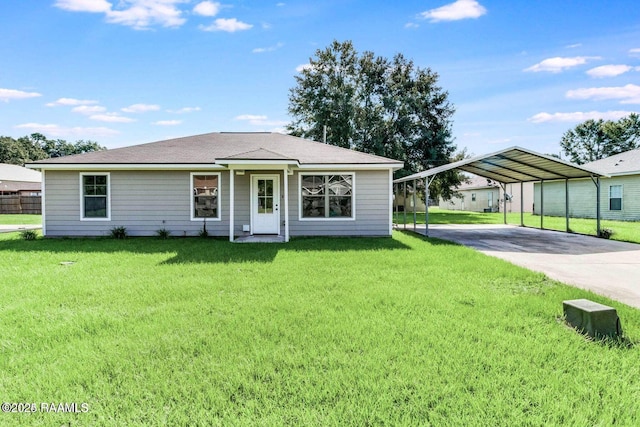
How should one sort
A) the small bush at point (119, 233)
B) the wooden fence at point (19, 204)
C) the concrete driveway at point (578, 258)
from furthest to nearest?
the wooden fence at point (19, 204) → the small bush at point (119, 233) → the concrete driveway at point (578, 258)

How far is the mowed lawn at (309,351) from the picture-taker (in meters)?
2.39

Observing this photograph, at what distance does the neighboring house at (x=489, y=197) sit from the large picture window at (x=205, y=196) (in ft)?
76.1

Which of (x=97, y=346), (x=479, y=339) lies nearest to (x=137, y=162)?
(x=97, y=346)

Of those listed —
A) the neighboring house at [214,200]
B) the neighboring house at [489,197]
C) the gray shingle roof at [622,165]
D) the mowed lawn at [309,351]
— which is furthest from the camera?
the neighboring house at [489,197]

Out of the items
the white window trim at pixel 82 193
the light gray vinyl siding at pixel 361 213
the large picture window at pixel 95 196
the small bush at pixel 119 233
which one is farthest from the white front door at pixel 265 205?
the large picture window at pixel 95 196

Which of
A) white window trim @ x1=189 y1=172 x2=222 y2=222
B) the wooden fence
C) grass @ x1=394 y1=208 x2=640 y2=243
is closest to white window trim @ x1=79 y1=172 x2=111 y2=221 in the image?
white window trim @ x1=189 y1=172 x2=222 y2=222

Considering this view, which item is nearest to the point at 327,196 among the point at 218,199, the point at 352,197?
the point at 352,197

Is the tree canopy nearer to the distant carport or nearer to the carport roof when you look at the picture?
the distant carport

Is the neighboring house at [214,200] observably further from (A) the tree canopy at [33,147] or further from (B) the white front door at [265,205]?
(A) the tree canopy at [33,147]

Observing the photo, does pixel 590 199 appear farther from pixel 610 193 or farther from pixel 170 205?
Result: pixel 170 205

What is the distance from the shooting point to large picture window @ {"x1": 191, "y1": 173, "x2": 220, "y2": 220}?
460 inches

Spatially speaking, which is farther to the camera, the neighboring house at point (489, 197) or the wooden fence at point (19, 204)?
the neighboring house at point (489, 197)

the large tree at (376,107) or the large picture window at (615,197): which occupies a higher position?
the large tree at (376,107)

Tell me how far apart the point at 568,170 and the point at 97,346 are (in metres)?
15.0
